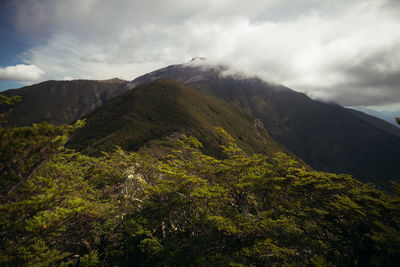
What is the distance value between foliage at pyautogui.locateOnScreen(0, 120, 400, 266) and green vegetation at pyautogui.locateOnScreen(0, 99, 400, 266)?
2.4 inches

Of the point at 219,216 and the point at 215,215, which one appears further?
the point at 215,215

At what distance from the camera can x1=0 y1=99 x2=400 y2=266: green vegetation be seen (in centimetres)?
851

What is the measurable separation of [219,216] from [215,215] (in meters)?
1.41

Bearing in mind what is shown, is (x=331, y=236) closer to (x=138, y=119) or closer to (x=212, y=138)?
(x=212, y=138)

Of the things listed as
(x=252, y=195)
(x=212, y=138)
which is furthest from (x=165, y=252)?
(x=212, y=138)

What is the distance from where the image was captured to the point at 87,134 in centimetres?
17725

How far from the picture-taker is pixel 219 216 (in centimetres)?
1304

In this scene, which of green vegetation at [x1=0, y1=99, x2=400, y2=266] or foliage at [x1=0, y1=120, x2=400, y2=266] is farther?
foliage at [x1=0, y1=120, x2=400, y2=266]

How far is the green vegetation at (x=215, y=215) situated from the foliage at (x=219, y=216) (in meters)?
0.06

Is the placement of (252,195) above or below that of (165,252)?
above

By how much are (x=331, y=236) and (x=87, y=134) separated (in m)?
201

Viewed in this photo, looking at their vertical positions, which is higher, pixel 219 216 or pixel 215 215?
pixel 219 216

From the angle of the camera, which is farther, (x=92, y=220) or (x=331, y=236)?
(x=92, y=220)

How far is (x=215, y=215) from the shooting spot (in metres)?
14.3
